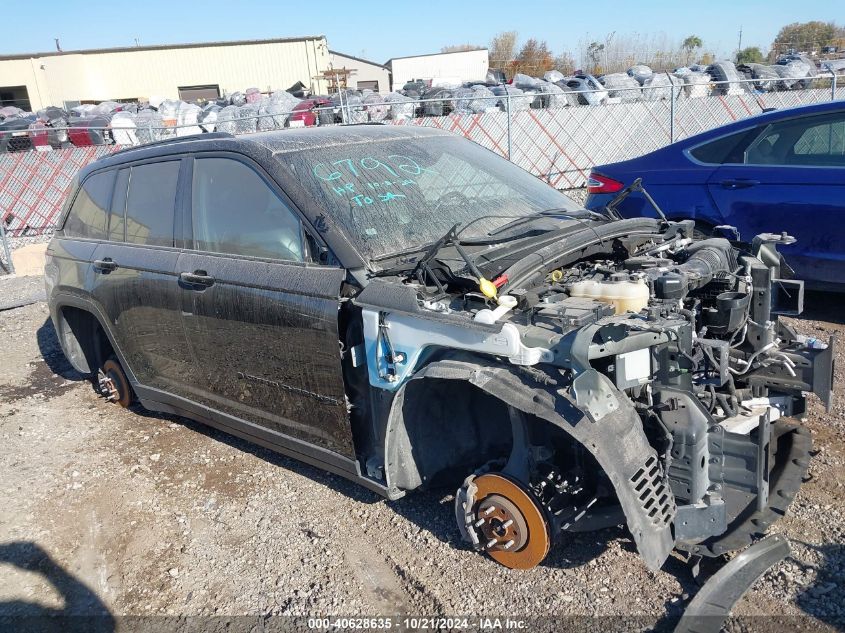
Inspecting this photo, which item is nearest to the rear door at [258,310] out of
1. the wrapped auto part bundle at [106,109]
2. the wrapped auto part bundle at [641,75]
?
the wrapped auto part bundle at [641,75]

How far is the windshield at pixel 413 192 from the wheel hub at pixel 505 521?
1.15 m

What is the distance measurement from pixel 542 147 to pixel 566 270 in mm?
11270

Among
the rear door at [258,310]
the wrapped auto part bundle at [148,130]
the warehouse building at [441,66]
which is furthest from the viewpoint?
the warehouse building at [441,66]

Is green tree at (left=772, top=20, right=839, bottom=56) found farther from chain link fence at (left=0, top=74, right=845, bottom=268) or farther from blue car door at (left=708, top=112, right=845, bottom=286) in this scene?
blue car door at (left=708, top=112, right=845, bottom=286)

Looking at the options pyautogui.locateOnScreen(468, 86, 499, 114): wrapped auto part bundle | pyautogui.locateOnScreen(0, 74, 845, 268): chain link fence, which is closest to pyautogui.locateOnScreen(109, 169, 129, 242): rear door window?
pyautogui.locateOnScreen(0, 74, 845, 268): chain link fence

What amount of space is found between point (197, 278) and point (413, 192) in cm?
124

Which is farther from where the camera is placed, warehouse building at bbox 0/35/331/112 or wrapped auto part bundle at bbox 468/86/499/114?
warehouse building at bbox 0/35/331/112

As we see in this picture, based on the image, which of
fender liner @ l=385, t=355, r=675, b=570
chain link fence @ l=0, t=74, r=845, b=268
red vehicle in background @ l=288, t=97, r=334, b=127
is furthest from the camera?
red vehicle in background @ l=288, t=97, r=334, b=127

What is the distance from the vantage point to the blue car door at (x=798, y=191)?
5.32 metres

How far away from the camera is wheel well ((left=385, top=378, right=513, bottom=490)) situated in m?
3.15

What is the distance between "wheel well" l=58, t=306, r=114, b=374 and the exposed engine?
124 inches

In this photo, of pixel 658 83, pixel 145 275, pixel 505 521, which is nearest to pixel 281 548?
pixel 505 521

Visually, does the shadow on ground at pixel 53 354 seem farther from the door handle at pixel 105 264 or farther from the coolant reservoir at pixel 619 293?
the coolant reservoir at pixel 619 293

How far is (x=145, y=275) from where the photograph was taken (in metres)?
4.22
